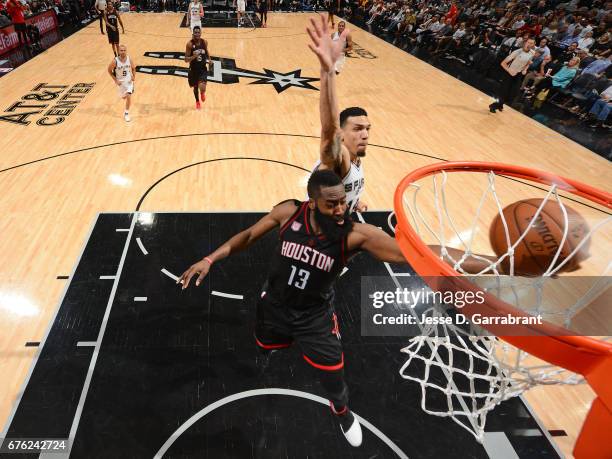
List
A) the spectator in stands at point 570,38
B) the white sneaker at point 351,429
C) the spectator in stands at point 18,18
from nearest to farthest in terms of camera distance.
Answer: the white sneaker at point 351,429 → the spectator in stands at point 570,38 → the spectator in stands at point 18,18

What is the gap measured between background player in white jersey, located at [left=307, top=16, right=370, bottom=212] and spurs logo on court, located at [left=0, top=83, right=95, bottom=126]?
23.4 feet

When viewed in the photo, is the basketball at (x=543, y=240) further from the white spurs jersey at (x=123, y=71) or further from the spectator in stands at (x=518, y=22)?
the spectator in stands at (x=518, y=22)

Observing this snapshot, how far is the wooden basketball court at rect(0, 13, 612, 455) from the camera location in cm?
446

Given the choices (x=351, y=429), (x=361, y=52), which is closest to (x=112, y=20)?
(x=361, y=52)

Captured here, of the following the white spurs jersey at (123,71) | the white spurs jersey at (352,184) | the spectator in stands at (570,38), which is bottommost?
the white spurs jersey at (123,71)

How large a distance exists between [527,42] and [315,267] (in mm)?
8946

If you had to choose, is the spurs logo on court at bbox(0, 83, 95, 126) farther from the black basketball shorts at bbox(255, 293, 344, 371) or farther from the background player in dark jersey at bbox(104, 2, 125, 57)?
the black basketball shorts at bbox(255, 293, 344, 371)

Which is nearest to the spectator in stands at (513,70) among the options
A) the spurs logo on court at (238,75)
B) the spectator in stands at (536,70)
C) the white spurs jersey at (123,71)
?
the spectator in stands at (536,70)

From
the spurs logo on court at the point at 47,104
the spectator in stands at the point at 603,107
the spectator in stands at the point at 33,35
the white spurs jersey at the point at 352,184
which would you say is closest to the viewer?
the white spurs jersey at the point at 352,184

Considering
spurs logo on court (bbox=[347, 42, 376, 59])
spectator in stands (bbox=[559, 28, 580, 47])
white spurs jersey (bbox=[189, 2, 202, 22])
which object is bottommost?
spurs logo on court (bbox=[347, 42, 376, 59])

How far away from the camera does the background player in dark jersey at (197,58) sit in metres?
7.92

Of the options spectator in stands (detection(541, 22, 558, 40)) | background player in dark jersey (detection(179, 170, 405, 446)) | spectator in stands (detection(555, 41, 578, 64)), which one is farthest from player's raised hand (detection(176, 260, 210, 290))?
spectator in stands (detection(541, 22, 558, 40))

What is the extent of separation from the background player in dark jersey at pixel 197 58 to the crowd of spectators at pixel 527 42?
655 cm

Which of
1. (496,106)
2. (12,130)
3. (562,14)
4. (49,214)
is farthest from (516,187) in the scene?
(562,14)
